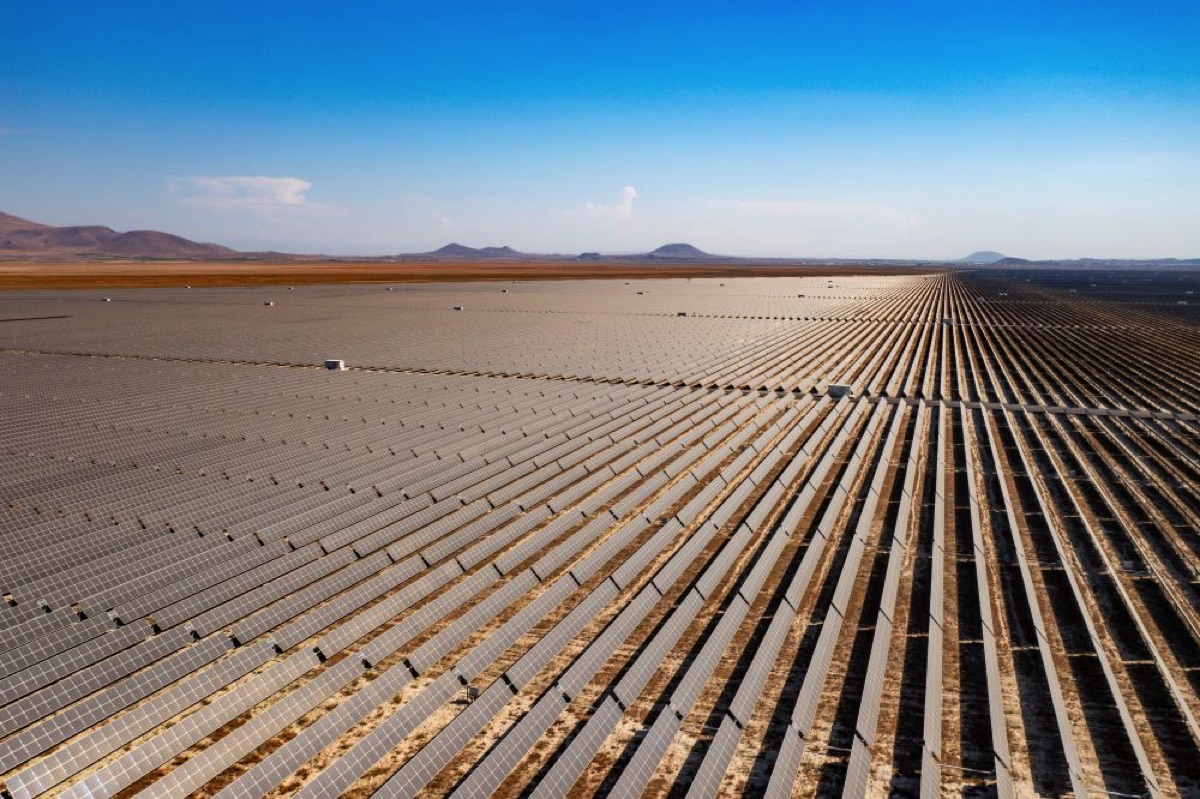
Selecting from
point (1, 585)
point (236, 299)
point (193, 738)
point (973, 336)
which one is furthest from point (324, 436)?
point (236, 299)

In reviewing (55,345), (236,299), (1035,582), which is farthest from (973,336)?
(236,299)

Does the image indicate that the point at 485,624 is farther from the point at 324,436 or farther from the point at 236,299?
the point at 236,299

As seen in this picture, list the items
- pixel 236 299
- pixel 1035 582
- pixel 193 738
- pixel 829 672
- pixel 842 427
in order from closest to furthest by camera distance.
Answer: pixel 193 738 → pixel 829 672 → pixel 1035 582 → pixel 842 427 → pixel 236 299

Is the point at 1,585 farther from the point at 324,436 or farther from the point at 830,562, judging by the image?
the point at 830,562

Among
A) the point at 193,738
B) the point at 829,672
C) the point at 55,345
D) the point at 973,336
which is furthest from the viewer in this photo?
the point at 973,336

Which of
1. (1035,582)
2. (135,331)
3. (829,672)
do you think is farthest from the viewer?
(135,331)

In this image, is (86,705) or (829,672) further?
(829,672)
